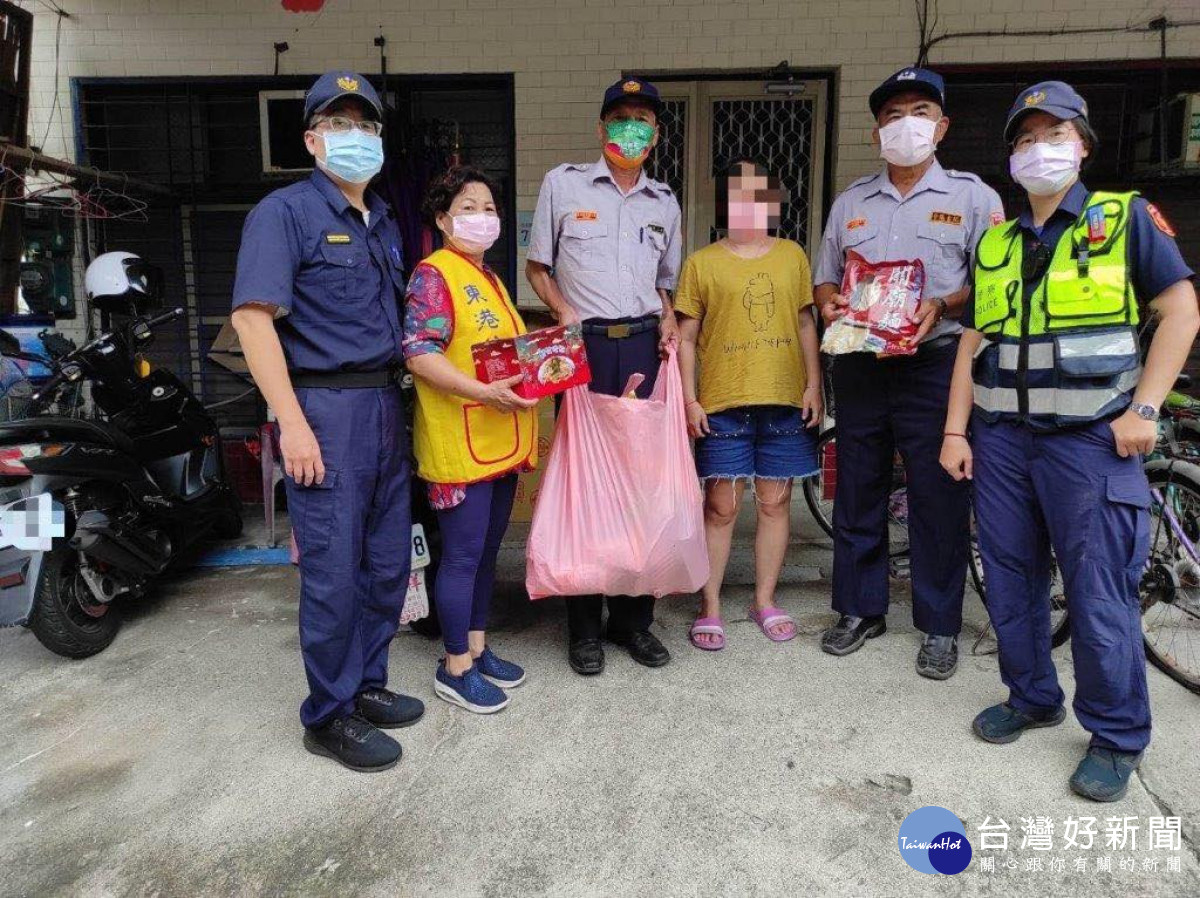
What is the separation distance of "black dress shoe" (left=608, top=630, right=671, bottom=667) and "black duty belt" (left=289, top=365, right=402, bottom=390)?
1349 mm

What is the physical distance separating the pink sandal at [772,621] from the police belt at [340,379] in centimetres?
177

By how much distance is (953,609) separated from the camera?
2.88m

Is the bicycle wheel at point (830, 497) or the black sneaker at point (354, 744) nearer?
the black sneaker at point (354, 744)

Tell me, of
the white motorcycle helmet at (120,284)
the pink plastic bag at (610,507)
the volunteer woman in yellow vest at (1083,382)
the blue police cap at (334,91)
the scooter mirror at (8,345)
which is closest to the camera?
the volunteer woman in yellow vest at (1083,382)

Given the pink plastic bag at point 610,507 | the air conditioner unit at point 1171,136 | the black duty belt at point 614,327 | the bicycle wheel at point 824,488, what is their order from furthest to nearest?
the air conditioner unit at point 1171,136 → the bicycle wheel at point 824,488 → the black duty belt at point 614,327 → the pink plastic bag at point 610,507

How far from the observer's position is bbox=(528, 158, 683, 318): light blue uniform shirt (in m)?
2.79

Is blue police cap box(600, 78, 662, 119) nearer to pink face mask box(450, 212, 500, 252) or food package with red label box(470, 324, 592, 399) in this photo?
pink face mask box(450, 212, 500, 252)

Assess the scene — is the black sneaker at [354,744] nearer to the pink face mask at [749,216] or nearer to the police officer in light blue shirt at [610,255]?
the police officer in light blue shirt at [610,255]

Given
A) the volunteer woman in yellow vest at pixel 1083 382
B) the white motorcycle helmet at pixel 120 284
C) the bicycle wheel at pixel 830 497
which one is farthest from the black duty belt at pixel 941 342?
the white motorcycle helmet at pixel 120 284

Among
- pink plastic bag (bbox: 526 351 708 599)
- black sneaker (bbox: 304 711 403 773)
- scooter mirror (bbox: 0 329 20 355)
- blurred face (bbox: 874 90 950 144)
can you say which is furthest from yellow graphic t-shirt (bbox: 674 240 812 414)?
scooter mirror (bbox: 0 329 20 355)

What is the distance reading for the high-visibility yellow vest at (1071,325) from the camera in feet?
6.68

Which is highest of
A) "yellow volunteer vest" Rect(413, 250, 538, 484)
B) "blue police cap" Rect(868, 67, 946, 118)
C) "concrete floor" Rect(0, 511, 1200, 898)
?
"blue police cap" Rect(868, 67, 946, 118)

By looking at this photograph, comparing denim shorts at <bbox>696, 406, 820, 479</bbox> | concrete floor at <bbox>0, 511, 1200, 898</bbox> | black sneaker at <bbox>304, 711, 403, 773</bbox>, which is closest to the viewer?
concrete floor at <bbox>0, 511, 1200, 898</bbox>

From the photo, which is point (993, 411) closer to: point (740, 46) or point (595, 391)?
point (595, 391)
